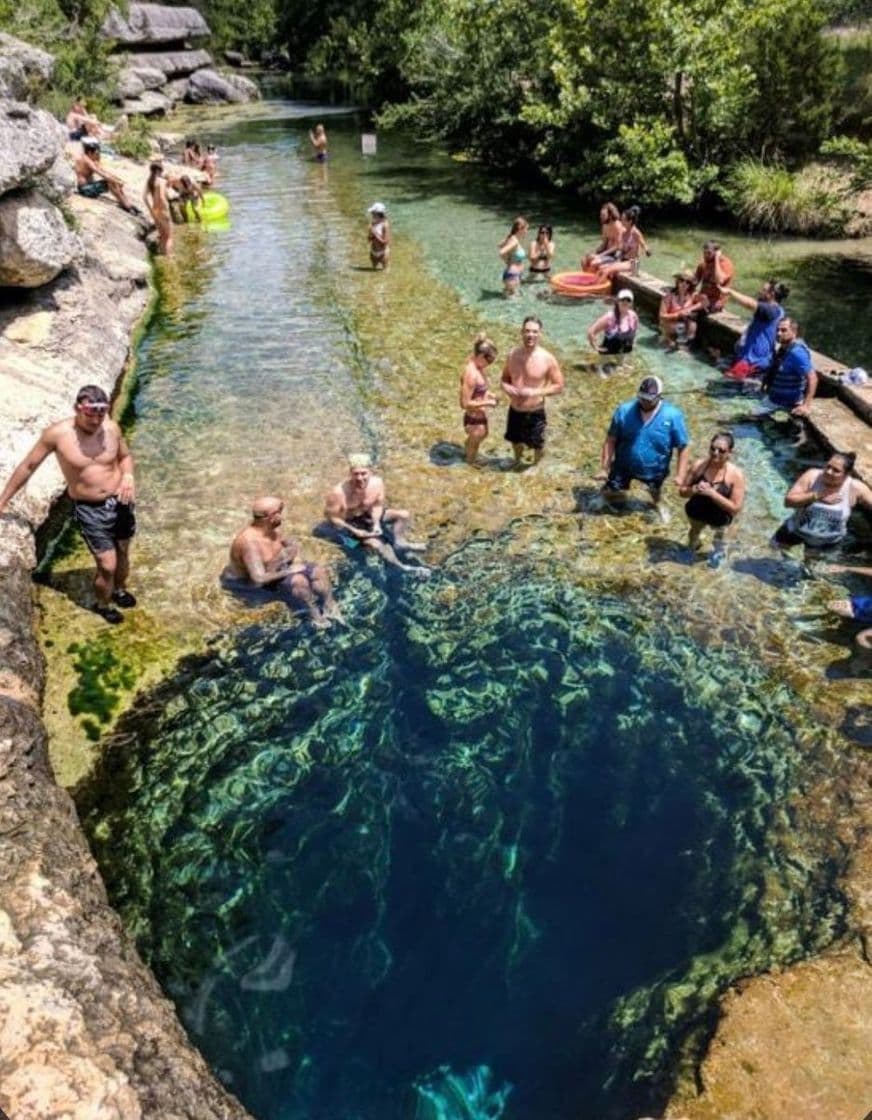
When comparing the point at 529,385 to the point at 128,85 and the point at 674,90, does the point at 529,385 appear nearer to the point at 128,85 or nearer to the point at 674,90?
the point at 674,90

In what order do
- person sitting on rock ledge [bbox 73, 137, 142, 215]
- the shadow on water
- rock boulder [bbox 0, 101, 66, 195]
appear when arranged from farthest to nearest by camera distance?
person sitting on rock ledge [bbox 73, 137, 142, 215] → rock boulder [bbox 0, 101, 66, 195] → the shadow on water

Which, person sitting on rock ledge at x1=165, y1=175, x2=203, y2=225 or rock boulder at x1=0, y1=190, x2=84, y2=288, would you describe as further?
person sitting on rock ledge at x1=165, y1=175, x2=203, y2=225

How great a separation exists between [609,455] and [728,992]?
580 centimetres

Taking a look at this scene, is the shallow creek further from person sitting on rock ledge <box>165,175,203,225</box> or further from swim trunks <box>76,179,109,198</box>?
person sitting on rock ledge <box>165,175,203,225</box>

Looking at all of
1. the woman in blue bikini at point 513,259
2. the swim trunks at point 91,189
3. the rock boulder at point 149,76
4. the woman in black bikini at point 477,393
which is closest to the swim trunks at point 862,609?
the woman in black bikini at point 477,393

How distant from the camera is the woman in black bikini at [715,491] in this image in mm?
8469

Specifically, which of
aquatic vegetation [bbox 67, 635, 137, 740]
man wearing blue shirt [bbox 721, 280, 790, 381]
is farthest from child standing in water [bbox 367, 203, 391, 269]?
aquatic vegetation [bbox 67, 635, 137, 740]

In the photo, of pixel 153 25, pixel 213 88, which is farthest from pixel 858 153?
pixel 153 25

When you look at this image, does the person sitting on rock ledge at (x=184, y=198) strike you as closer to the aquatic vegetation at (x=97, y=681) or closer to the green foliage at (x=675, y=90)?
the green foliage at (x=675, y=90)

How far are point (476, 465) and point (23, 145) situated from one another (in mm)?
7190

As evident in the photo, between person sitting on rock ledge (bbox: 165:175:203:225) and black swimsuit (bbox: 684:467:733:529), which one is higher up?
person sitting on rock ledge (bbox: 165:175:203:225)

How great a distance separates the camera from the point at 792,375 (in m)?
11.6

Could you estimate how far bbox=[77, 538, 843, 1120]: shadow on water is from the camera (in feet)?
15.1

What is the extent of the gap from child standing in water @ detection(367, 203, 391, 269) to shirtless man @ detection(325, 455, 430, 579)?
37.2 ft
